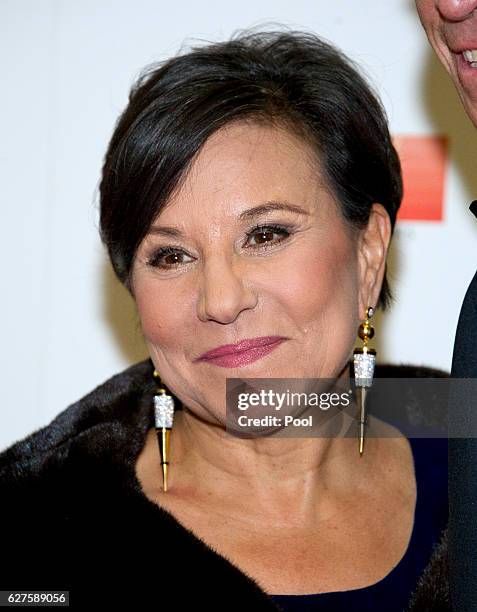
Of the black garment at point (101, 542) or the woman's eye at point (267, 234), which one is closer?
the black garment at point (101, 542)

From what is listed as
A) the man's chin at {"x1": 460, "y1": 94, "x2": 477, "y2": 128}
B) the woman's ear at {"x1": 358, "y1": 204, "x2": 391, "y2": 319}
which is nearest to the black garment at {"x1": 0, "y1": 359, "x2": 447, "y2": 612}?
the woman's ear at {"x1": 358, "y1": 204, "x2": 391, "y2": 319}

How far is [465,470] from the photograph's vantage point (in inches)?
49.6

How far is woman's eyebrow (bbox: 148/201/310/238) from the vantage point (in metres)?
1.61

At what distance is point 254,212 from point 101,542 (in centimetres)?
54

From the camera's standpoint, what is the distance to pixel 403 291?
2.43 m

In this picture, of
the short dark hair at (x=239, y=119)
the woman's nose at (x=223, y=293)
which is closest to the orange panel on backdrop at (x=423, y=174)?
the short dark hair at (x=239, y=119)

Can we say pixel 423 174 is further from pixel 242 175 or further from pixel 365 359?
pixel 242 175

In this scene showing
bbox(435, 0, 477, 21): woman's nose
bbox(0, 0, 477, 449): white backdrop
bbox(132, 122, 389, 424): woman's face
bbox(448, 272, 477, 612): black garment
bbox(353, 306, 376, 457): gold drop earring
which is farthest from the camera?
bbox(0, 0, 477, 449): white backdrop

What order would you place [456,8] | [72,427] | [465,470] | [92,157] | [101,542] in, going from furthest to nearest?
[92,157] → [72,427] → [101,542] → [456,8] → [465,470]

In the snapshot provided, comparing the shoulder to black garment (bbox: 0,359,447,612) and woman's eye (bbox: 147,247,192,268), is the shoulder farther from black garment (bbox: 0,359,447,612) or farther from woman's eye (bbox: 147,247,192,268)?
woman's eye (bbox: 147,247,192,268)

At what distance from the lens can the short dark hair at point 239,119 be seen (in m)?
1.65

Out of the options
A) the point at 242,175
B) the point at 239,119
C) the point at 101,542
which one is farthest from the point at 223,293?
the point at 101,542

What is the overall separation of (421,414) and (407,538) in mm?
293

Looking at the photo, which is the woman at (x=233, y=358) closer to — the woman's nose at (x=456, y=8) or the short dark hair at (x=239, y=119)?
Result: the short dark hair at (x=239, y=119)
